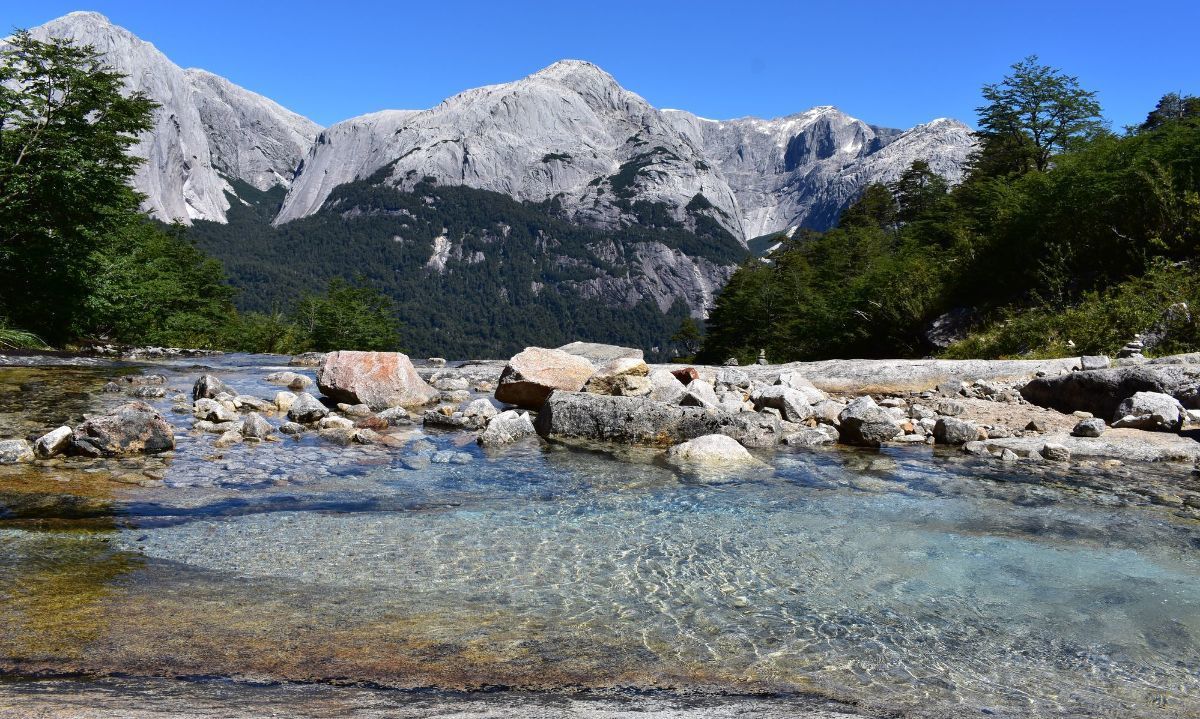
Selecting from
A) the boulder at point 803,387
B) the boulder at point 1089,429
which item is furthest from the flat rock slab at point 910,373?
the boulder at point 1089,429

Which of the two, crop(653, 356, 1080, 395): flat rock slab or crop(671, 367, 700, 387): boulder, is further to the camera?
crop(671, 367, 700, 387): boulder

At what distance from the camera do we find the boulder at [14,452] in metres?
8.52

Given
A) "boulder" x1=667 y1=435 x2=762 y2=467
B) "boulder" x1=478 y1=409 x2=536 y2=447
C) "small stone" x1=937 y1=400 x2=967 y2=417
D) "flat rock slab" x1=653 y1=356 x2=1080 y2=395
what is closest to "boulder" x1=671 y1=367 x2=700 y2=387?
"flat rock slab" x1=653 y1=356 x2=1080 y2=395

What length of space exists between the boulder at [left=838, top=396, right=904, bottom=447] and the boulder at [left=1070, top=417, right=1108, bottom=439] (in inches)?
106

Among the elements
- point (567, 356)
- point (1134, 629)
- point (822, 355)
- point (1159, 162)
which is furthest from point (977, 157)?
point (1134, 629)

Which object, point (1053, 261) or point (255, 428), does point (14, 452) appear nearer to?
point (255, 428)

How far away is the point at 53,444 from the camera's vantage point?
8953 mm

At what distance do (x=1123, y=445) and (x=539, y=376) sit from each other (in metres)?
10.8

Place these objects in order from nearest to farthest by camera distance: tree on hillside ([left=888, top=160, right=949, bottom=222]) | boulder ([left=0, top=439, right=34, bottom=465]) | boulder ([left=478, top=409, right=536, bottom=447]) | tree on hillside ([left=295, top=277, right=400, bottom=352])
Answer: boulder ([left=0, top=439, right=34, bottom=465]), boulder ([left=478, top=409, right=536, bottom=447]), tree on hillside ([left=295, top=277, right=400, bottom=352]), tree on hillside ([left=888, top=160, right=949, bottom=222])

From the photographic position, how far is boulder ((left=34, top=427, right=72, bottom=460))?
888cm

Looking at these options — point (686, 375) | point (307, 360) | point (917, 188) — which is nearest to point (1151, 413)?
point (686, 375)

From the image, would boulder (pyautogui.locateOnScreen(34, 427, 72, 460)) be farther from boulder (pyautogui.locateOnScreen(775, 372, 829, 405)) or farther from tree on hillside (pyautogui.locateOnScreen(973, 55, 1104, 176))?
tree on hillside (pyautogui.locateOnScreen(973, 55, 1104, 176))

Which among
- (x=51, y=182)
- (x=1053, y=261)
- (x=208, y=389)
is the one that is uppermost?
(x=51, y=182)

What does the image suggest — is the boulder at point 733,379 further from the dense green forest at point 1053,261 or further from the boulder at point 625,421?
the dense green forest at point 1053,261
